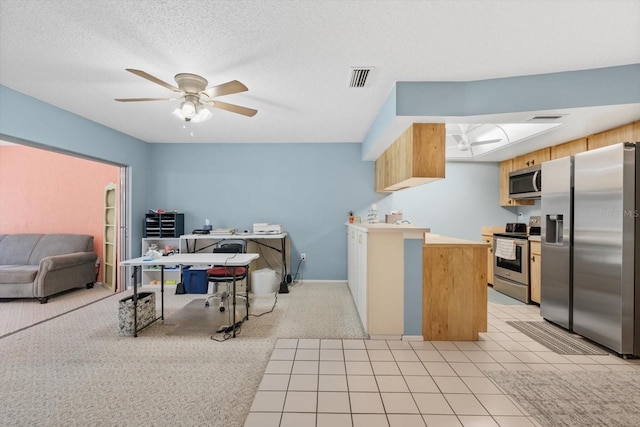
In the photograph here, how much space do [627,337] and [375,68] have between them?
9.94ft

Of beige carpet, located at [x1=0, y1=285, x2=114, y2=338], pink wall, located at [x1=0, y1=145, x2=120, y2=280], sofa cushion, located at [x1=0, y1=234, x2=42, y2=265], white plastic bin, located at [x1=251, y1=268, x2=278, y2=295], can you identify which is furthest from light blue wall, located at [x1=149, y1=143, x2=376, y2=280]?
sofa cushion, located at [x1=0, y1=234, x2=42, y2=265]

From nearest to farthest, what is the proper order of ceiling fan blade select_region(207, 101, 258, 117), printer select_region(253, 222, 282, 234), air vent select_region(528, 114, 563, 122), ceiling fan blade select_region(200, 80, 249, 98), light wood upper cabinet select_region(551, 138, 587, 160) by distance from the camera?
ceiling fan blade select_region(200, 80, 249, 98)
ceiling fan blade select_region(207, 101, 258, 117)
air vent select_region(528, 114, 563, 122)
light wood upper cabinet select_region(551, 138, 587, 160)
printer select_region(253, 222, 282, 234)

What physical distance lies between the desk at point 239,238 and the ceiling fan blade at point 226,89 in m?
2.37

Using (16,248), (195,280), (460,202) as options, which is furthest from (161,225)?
(460,202)

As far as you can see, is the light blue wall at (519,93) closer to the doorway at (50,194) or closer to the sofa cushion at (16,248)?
the doorway at (50,194)

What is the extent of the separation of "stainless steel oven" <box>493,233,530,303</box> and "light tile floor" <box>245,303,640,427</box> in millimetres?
1231

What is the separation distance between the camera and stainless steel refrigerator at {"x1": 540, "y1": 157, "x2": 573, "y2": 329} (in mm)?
2836

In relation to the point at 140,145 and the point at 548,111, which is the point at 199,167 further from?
the point at 548,111

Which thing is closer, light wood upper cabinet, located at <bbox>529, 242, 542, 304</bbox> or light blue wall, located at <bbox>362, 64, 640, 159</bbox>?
light blue wall, located at <bbox>362, 64, 640, 159</bbox>

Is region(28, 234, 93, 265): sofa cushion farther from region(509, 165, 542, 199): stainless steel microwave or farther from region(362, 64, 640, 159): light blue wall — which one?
region(509, 165, 542, 199): stainless steel microwave

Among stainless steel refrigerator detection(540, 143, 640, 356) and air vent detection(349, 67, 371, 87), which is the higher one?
air vent detection(349, 67, 371, 87)

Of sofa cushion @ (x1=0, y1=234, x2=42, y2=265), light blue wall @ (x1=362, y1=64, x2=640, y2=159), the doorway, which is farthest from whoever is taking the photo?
the doorway

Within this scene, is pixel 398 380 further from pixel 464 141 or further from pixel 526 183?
pixel 464 141

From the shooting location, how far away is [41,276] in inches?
147
